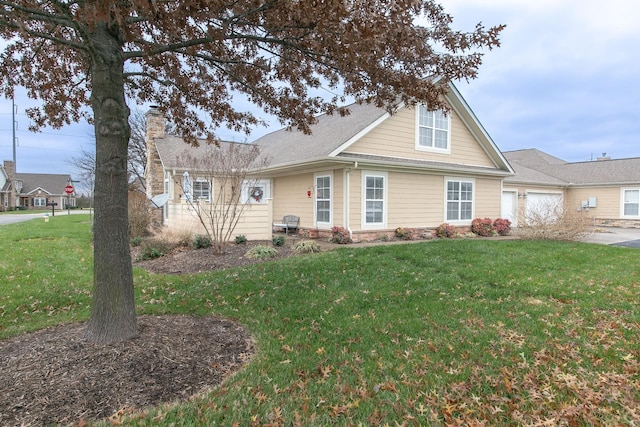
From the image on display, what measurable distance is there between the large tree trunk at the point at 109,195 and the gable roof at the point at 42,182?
222ft

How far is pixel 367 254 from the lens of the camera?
8617 mm

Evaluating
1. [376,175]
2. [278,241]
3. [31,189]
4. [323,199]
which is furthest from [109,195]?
[31,189]

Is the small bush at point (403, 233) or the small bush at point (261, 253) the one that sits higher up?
the small bush at point (403, 233)

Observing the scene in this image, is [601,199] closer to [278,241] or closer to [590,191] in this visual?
[590,191]

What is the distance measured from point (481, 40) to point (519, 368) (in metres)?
3.34

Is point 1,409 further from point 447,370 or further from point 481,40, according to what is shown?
point 481,40

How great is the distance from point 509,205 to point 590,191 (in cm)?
761

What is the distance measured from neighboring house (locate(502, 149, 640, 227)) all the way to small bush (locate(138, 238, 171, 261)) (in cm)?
1676

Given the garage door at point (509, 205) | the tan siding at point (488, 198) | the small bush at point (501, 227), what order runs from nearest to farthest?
the small bush at point (501, 227), the tan siding at point (488, 198), the garage door at point (509, 205)

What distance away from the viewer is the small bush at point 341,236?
11.4m

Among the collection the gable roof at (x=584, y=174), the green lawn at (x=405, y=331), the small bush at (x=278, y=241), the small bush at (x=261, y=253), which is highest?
the gable roof at (x=584, y=174)

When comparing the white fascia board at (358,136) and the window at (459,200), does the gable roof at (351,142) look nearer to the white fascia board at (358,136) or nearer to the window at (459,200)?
the white fascia board at (358,136)

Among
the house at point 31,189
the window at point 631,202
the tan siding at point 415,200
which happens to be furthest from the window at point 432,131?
the house at point 31,189

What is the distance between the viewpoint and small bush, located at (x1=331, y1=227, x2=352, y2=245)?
37.3 ft
